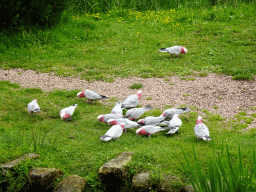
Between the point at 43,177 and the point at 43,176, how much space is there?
2 centimetres

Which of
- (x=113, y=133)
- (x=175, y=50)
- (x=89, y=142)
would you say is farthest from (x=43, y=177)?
(x=175, y=50)

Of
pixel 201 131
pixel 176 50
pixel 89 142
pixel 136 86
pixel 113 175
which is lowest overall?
pixel 136 86

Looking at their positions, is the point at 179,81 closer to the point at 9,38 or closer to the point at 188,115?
the point at 188,115

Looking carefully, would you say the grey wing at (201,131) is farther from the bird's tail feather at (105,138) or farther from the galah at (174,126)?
the bird's tail feather at (105,138)

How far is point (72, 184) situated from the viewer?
4195mm

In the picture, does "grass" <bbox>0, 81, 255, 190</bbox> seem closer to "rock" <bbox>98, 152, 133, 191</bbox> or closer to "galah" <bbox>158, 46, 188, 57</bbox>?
"rock" <bbox>98, 152, 133, 191</bbox>

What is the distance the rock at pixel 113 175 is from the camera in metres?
4.34

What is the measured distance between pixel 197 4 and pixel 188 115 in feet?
35.2

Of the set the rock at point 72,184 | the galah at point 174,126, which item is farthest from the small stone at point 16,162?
the galah at point 174,126

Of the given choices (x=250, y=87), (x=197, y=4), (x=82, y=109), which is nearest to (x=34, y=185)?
(x=82, y=109)

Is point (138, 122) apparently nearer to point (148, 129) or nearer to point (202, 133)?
point (148, 129)

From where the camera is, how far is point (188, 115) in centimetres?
683

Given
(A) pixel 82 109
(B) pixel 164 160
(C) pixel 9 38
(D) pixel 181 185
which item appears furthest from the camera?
(C) pixel 9 38

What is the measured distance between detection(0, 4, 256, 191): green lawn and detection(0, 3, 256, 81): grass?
0.03 meters
